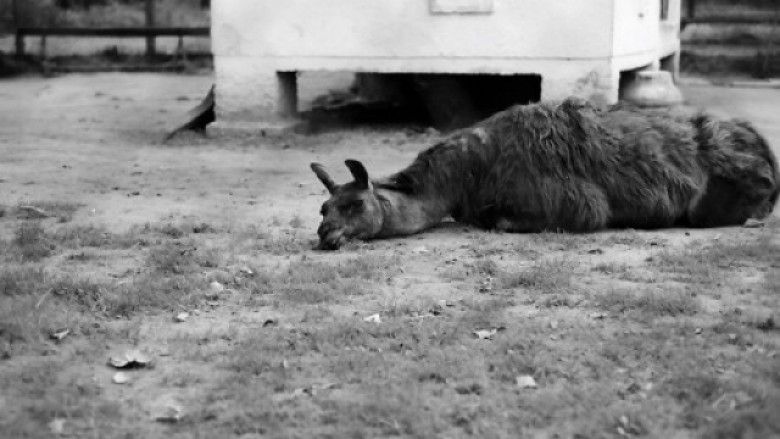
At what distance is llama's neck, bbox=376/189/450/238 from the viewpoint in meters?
7.43

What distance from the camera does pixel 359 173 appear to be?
23.7 feet

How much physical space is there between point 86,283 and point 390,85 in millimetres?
10254

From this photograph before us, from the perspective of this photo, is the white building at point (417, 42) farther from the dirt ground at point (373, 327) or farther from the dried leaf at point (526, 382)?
the dried leaf at point (526, 382)

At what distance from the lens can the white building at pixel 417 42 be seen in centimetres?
1199

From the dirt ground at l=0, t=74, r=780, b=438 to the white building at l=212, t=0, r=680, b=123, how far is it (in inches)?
147

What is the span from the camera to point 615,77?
477 inches

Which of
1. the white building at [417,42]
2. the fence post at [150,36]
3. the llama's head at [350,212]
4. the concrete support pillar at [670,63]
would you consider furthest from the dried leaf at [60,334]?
the fence post at [150,36]

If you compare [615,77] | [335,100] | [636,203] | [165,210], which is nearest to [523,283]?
[636,203]

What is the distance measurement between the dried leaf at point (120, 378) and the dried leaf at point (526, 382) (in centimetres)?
166

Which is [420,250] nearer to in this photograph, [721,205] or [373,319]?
[373,319]

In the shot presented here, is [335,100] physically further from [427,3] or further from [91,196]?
[91,196]

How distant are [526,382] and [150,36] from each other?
1854cm

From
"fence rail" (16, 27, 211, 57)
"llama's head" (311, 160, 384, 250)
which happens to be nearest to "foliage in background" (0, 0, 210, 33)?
"fence rail" (16, 27, 211, 57)

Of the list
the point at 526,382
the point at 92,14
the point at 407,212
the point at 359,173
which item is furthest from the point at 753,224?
the point at 92,14
